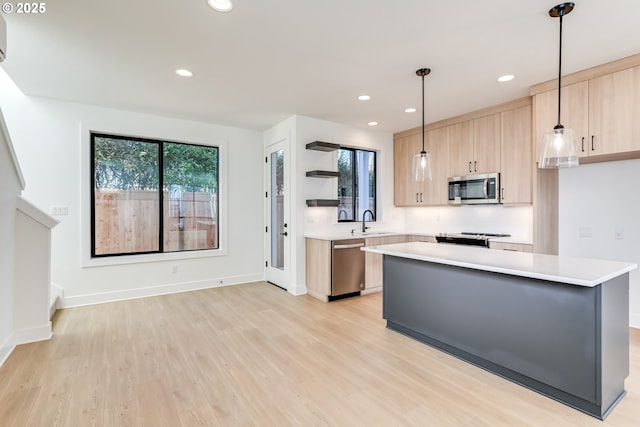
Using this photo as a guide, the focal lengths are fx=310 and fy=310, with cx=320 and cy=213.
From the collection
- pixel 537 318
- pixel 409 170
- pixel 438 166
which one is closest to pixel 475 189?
pixel 438 166

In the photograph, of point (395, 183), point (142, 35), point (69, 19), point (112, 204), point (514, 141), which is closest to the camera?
point (69, 19)

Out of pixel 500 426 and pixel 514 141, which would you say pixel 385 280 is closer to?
pixel 500 426

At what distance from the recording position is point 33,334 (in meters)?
3.06

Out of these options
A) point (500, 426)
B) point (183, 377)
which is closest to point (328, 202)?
point (183, 377)

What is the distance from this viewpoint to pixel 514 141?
419 centimetres

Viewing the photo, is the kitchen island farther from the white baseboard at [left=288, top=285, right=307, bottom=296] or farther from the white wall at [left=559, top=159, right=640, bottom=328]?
the white baseboard at [left=288, top=285, right=307, bottom=296]

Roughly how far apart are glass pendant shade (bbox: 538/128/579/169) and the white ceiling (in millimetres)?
891

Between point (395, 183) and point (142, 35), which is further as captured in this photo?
point (395, 183)

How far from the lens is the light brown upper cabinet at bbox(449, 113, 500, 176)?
441 cm

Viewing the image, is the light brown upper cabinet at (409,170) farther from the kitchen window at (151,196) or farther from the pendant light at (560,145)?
the kitchen window at (151,196)

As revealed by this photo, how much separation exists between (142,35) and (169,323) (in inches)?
116

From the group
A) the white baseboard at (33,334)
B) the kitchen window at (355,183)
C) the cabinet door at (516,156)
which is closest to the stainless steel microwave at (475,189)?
the cabinet door at (516,156)

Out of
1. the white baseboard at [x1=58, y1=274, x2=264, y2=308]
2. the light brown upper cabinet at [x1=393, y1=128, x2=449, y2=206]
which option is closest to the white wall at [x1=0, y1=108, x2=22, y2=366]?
the white baseboard at [x1=58, y1=274, x2=264, y2=308]

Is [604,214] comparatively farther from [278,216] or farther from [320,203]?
[278,216]
